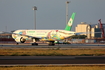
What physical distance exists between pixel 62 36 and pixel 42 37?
500 cm

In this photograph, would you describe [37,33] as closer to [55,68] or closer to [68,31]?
[68,31]

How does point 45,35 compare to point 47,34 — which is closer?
point 47,34

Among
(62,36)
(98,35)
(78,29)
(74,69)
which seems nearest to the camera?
(74,69)

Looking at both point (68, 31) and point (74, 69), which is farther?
point (68, 31)

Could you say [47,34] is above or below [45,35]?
above

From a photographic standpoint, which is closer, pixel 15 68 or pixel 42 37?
pixel 15 68

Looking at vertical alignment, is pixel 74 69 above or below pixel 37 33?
below

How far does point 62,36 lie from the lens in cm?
6131

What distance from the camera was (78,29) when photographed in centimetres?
19912

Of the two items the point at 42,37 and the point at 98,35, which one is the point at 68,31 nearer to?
the point at 42,37

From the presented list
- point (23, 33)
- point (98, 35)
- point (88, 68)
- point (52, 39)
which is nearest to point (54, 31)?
point (52, 39)

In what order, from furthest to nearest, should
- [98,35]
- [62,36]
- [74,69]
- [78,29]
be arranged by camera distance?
[78,29] → [98,35] → [62,36] → [74,69]

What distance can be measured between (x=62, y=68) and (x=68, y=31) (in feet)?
143

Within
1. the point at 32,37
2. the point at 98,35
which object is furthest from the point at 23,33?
the point at 98,35
